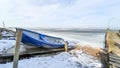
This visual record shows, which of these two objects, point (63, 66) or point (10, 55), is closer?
point (63, 66)

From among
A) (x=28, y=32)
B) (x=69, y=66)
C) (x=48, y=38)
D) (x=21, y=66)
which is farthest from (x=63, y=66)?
(x=48, y=38)

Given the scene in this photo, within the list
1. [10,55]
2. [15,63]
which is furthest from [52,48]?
[15,63]

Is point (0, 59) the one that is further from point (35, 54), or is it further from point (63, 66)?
point (63, 66)

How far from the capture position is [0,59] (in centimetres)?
940

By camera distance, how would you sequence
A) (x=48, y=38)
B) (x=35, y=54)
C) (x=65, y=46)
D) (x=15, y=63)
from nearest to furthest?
(x=15, y=63) → (x=35, y=54) → (x=65, y=46) → (x=48, y=38)

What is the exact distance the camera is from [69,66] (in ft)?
27.6

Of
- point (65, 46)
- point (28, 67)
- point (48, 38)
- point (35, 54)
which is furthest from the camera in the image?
point (48, 38)

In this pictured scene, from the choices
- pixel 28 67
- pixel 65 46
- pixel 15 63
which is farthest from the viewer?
pixel 65 46

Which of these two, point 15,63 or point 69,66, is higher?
point 15,63

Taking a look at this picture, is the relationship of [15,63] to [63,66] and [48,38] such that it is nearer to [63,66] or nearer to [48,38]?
[63,66]

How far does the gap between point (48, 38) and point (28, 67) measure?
711 centimetres

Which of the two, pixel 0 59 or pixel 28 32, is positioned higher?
pixel 28 32

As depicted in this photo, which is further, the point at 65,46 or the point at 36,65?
the point at 65,46

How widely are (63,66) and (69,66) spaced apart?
12.1 inches
